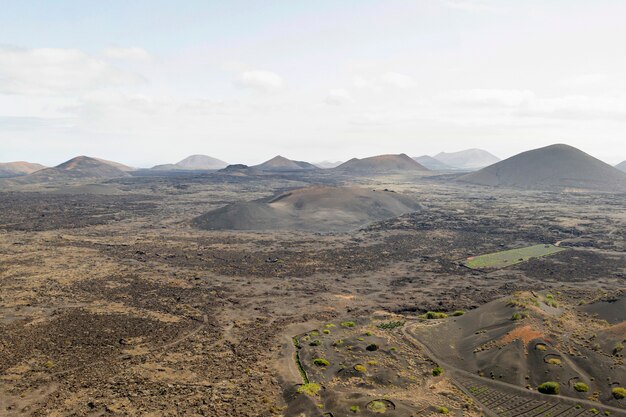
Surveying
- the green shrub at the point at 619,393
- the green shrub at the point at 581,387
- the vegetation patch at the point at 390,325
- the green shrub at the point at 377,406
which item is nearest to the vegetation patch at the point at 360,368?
the green shrub at the point at 377,406

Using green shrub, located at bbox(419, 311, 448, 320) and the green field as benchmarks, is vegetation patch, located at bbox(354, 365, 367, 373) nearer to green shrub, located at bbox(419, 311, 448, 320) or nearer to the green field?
green shrub, located at bbox(419, 311, 448, 320)

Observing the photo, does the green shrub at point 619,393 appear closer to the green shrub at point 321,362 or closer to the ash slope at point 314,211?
the green shrub at point 321,362

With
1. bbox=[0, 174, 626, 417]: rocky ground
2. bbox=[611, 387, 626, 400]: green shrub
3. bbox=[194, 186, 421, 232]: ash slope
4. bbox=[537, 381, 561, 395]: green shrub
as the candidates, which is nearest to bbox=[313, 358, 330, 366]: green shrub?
bbox=[0, 174, 626, 417]: rocky ground

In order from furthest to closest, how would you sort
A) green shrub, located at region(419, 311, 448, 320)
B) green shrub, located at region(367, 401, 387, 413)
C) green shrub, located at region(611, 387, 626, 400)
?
green shrub, located at region(419, 311, 448, 320) < green shrub, located at region(611, 387, 626, 400) < green shrub, located at region(367, 401, 387, 413)

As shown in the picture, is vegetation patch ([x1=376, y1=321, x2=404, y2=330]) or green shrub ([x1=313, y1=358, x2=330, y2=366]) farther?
vegetation patch ([x1=376, y1=321, x2=404, y2=330])

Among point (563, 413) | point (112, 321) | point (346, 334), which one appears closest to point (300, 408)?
point (346, 334)

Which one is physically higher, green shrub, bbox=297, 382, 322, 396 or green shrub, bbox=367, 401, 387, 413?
green shrub, bbox=367, 401, 387, 413

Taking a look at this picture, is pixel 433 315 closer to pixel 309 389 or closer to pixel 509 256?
pixel 309 389
